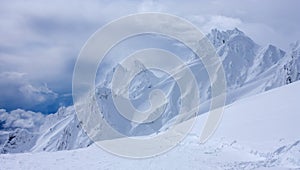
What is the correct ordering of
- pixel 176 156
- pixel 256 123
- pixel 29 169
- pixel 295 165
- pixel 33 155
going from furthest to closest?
1. pixel 256 123
2. pixel 33 155
3. pixel 176 156
4. pixel 29 169
5. pixel 295 165

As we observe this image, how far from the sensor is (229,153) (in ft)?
79.0

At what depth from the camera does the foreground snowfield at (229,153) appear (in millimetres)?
20500

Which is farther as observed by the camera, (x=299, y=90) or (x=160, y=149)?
(x=299, y=90)

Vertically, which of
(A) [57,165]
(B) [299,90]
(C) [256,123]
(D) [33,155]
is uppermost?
(B) [299,90]

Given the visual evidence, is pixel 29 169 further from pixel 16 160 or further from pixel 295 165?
pixel 295 165

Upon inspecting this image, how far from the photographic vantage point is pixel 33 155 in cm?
2725

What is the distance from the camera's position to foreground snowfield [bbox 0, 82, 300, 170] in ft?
67.3

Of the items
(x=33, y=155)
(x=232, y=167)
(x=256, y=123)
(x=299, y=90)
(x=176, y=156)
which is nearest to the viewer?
(x=232, y=167)

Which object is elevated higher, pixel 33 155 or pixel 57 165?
pixel 33 155

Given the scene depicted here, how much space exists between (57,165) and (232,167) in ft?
33.5

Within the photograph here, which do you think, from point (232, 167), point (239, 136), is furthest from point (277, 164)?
point (239, 136)

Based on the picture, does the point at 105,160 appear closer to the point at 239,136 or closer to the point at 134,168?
the point at 134,168

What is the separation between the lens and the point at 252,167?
18.7m

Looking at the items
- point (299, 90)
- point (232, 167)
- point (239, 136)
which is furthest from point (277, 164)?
point (299, 90)
